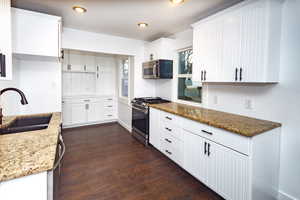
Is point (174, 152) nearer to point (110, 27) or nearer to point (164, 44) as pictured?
point (164, 44)

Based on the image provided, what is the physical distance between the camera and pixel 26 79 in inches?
117

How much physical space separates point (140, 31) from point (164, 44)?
1.87 feet

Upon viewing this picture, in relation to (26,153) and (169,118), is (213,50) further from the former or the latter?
(26,153)

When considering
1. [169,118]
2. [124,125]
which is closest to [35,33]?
[169,118]

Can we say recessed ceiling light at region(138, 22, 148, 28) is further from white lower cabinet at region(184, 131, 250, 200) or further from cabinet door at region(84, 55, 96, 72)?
cabinet door at region(84, 55, 96, 72)

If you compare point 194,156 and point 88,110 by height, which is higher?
point 88,110

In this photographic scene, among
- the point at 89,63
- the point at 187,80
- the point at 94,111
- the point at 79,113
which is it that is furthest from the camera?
the point at 89,63

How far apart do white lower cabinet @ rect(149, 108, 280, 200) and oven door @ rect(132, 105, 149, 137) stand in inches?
40.6

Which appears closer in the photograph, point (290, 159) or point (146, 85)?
point (290, 159)

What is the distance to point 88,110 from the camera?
15.3ft

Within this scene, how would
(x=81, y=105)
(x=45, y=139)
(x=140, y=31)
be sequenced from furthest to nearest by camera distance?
(x=81, y=105)
(x=140, y=31)
(x=45, y=139)

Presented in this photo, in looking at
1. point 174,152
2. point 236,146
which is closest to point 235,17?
point 236,146

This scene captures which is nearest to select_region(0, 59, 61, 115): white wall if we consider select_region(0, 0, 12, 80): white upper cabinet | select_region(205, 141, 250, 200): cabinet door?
select_region(0, 0, 12, 80): white upper cabinet

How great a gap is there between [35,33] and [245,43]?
104 inches
